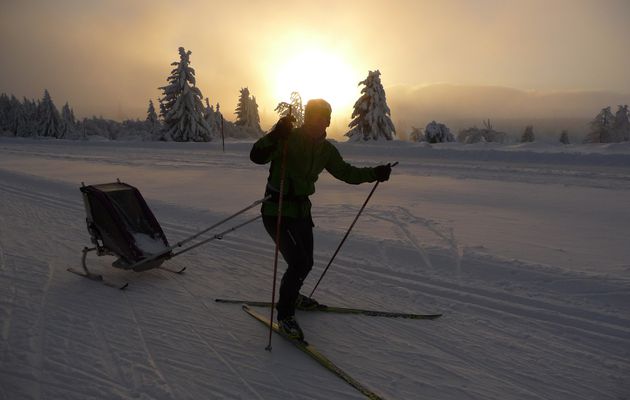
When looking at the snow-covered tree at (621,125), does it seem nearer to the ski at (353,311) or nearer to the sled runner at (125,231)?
the ski at (353,311)

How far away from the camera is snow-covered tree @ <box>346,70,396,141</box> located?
123ft

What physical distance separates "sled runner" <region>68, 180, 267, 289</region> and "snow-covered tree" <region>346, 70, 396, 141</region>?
1312 inches

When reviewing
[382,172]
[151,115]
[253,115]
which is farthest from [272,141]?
[151,115]

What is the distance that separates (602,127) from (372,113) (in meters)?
30.0

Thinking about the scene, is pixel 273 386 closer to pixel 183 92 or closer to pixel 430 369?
pixel 430 369

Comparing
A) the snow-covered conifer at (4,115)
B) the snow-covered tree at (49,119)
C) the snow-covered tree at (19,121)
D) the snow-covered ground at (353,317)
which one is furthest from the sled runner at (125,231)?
the snow-covered conifer at (4,115)

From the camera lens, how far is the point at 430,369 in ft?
11.1

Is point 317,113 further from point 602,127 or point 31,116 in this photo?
point 31,116

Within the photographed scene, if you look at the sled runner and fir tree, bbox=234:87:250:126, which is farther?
fir tree, bbox=234:87:250:126

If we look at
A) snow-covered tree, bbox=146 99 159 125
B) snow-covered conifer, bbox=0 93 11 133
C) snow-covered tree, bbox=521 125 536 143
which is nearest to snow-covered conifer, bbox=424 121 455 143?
snow-covered tree, bbox=521 125 536 143

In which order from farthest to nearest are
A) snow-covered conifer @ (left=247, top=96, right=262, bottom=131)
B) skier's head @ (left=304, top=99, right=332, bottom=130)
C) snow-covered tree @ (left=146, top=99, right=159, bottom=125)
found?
snow-covered tree @ (left=146, top=99, right=159, bottom=125), snow-covered conifer @ (left=247, top=96, right=262, bottom=131), skier's head @ (left=304, top=99, right=332, bottom=130)

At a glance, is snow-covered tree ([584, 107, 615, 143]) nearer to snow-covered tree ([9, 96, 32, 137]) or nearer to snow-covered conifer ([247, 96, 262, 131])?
snow-covered conifer ([247, 96, 262, 131])

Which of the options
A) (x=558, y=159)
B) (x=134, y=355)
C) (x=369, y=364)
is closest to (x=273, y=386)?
(x=369, y=364)

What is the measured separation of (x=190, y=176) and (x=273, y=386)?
13691 mm
